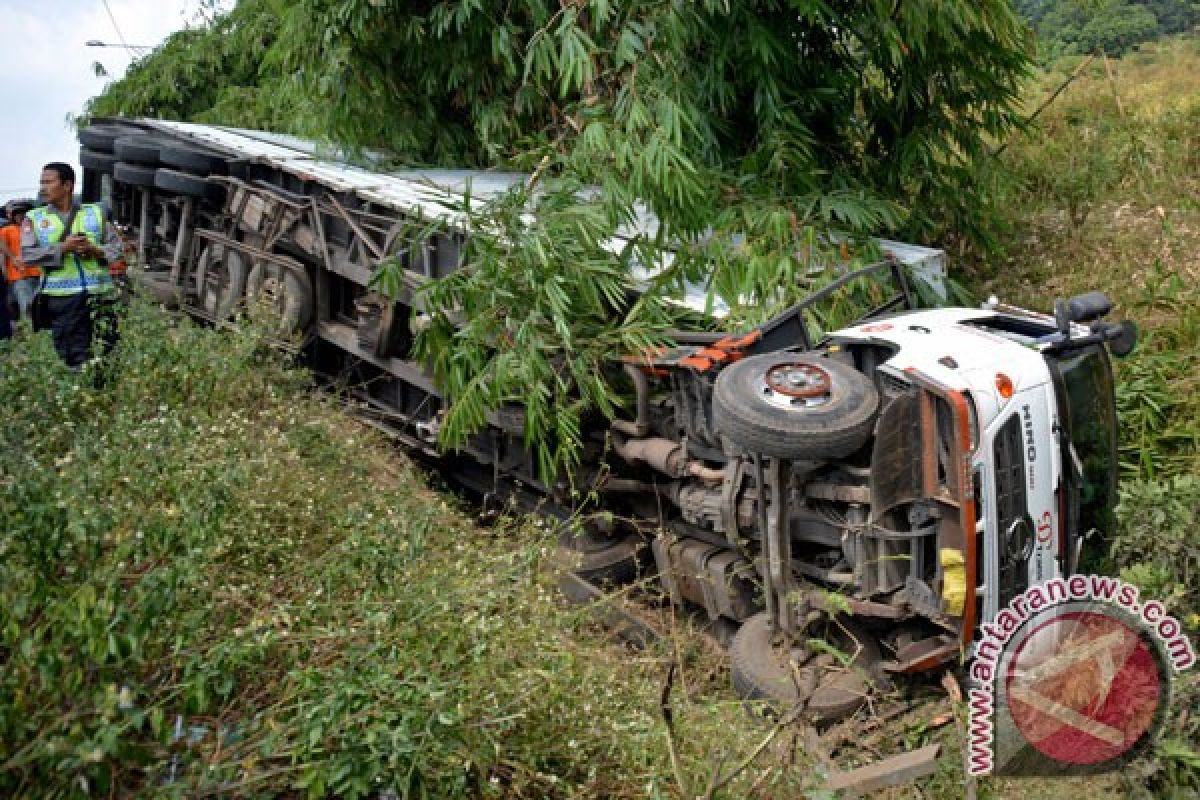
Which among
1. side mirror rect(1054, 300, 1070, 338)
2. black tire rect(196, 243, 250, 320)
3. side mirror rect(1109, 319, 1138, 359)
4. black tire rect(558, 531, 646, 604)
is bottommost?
black tire rect(558, 531, 646, 604)

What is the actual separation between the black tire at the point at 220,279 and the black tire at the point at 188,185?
1.36 feet

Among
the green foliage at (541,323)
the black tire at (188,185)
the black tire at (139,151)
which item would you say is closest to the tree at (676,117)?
the green foliage at (541,323)

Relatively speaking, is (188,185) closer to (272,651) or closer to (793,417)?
(793,417)

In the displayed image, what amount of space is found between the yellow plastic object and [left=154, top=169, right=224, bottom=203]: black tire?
21.7ft

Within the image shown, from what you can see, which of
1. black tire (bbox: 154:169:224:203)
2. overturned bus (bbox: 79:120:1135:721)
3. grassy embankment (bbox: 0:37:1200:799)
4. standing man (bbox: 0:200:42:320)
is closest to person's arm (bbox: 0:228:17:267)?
standing man (bbox: 0:200:42:320)

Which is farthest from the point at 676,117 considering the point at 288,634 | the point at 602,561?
the point at 288,634

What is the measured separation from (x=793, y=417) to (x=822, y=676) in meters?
1.23

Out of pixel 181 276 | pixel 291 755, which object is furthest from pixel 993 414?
pixel 181 276

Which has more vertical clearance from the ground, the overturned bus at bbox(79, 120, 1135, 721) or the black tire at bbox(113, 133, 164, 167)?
the black tire at bbox(113, 133, 164, 167)

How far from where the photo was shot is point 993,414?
202 inches

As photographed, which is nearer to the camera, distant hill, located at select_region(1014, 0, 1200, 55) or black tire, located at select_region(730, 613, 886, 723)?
black tire, located at select_region(730, 613, 886, 723)

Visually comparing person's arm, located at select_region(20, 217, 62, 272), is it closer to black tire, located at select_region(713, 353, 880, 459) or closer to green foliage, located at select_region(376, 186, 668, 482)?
green foliage, located at select_region(376, 186, 668, 482)

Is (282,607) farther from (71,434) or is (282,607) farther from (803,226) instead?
(803,226)

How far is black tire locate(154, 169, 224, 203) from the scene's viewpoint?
9.27 m
